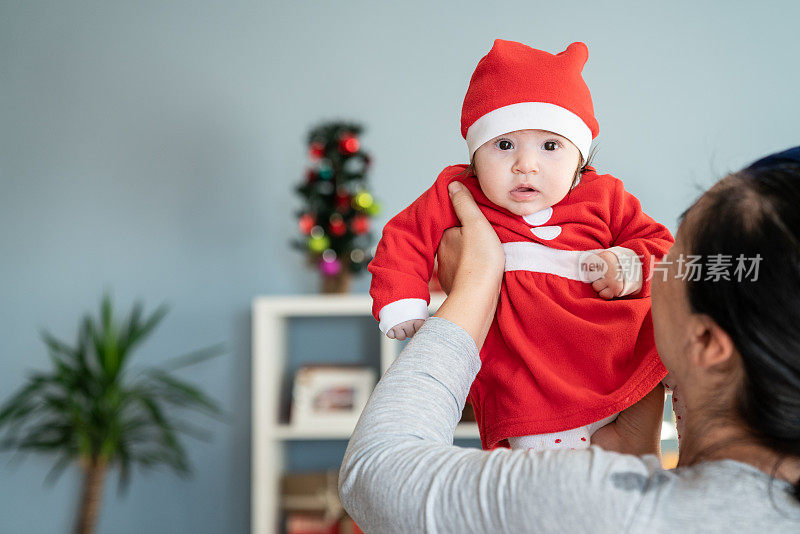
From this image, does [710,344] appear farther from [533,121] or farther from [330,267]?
[330,267]

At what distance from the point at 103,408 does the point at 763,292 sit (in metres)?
2.77

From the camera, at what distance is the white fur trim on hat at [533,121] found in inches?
38.3

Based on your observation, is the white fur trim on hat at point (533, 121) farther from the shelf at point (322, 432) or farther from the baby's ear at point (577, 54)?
the shelf at point (322, 432)

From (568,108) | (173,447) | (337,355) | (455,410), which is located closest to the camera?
(455,410)

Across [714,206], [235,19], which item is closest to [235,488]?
[235,19]

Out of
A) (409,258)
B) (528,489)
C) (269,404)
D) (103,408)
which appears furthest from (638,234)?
(103,408)

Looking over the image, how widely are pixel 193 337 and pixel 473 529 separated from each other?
110 inches

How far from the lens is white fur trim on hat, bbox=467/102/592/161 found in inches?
38.3

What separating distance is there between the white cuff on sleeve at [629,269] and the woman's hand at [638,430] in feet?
0.52

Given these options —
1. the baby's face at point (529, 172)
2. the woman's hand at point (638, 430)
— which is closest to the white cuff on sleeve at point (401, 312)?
the baby's face at point (529, 172)

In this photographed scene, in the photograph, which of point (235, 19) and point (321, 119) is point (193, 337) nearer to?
point (321, 119)

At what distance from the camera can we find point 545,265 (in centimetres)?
98

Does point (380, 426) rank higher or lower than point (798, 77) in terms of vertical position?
lower

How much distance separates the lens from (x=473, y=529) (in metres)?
0.63
